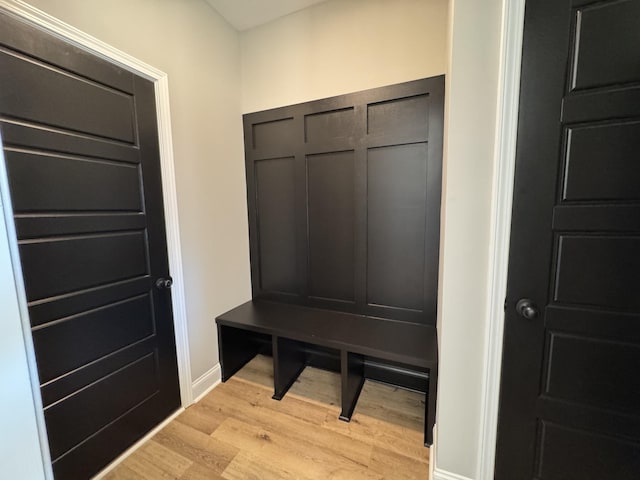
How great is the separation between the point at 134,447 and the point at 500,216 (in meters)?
2.27

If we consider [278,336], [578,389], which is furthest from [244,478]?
[578,389]

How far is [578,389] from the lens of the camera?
98cm

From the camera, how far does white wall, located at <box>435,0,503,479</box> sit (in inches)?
37.4

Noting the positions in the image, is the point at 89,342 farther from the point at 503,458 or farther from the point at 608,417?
the point at 608,417

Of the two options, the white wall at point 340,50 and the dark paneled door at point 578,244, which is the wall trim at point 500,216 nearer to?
the dark paneled door at point 578,244

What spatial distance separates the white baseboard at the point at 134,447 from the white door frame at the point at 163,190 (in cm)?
9

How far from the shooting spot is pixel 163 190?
1.58 m

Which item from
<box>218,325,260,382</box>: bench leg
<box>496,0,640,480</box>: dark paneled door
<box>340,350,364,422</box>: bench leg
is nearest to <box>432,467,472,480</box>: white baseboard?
<box>496,0,640,480</box>: dark paneled door

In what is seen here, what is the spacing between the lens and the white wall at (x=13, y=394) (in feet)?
3.01

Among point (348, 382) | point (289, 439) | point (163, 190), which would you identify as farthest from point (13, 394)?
point (348, 382)

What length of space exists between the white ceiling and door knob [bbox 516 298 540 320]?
7.50 ft

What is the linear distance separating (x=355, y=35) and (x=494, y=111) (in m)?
1.32

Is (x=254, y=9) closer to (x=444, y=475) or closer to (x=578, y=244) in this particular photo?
(x=578, y=244)

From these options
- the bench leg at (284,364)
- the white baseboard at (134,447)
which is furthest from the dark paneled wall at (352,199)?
the white baseboard at (134,447)
